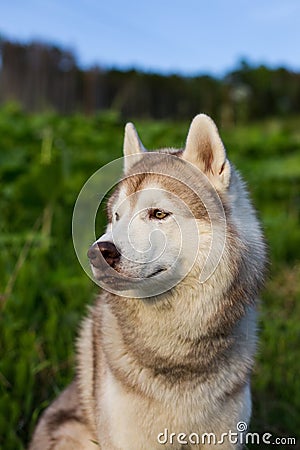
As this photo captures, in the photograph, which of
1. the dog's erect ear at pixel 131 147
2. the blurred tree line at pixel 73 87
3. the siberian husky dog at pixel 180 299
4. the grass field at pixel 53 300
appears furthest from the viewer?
the blurred tree line at pixel 73 87

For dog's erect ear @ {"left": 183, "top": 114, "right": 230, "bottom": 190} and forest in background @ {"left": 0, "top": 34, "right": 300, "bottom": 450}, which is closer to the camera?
dog's erect ear @ {"left": 183, "top": 114, "right": 230, "bottom": 190}

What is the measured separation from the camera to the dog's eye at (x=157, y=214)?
2.29 metres

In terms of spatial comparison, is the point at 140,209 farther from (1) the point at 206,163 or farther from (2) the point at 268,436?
(2) the point at 268,436

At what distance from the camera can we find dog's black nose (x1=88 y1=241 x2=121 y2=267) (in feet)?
7.00

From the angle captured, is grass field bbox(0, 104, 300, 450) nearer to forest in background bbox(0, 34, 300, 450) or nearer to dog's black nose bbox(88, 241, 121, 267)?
forest in background bbox(0, 34, 300, 450)

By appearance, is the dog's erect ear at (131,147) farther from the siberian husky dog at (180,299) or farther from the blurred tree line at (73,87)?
the blurred tree line at (73,87)

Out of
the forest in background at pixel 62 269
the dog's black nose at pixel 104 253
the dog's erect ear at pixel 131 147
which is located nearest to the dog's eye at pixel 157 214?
the dog's black nose at pixel 104 253

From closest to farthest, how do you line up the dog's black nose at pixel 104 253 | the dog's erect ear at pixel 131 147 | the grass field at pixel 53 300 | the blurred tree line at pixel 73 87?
the dog's black nose at pixel 104 253 → the dog's erect ear at pixel 131 147 → the grass field at pixel 53 300 → the blurred tree line at pixel 73 87

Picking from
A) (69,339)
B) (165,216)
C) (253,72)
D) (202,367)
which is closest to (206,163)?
(165,216)

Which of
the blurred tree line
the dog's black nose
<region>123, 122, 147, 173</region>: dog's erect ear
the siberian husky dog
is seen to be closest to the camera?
the dog's black nose

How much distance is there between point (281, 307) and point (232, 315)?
2.93 metres

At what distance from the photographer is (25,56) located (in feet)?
52.2

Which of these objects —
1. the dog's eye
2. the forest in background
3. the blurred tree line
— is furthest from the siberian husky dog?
the blurred tree line

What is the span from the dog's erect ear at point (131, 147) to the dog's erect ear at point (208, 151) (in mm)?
261
